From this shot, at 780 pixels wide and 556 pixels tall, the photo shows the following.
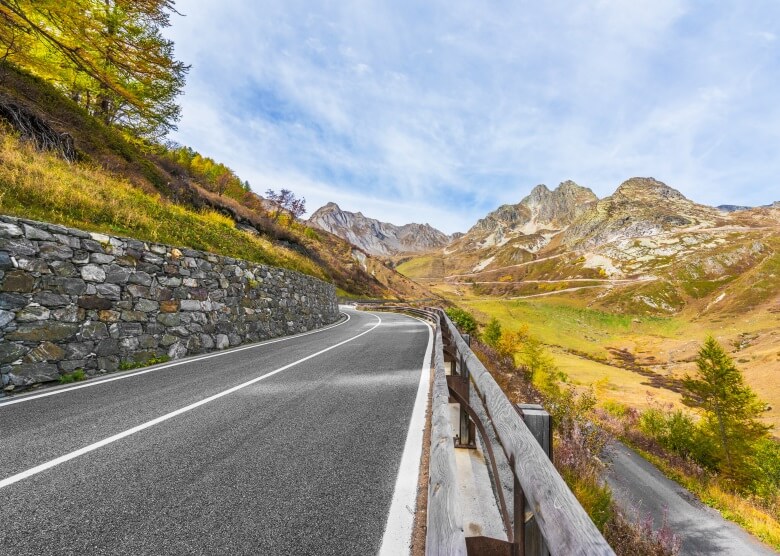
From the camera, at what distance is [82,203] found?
8.88 meters

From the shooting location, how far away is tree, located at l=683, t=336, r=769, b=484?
20.6 m

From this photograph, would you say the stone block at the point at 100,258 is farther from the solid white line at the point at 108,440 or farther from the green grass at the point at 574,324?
the green grass at the point at 574,324

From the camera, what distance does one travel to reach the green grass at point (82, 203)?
25.1ft

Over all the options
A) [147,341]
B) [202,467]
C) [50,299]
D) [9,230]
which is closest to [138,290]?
[147,341]

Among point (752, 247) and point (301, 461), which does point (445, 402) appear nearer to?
point (301, 461)

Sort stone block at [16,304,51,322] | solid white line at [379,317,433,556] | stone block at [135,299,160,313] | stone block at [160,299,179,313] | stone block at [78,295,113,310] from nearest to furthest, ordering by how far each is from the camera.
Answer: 1. solid white line at [379,317,433,556]
2. stone block at [16,304,51,322]
3. stone block at [78,295,113,310]
4. stone block at [135,299,160,313]
5. stone block at [160,299,179,313]

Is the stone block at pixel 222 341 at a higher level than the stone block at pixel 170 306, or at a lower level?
lower

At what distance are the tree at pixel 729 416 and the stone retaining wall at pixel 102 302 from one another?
27.6 m

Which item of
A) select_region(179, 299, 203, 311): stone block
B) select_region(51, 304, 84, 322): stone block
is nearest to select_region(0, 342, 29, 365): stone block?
select_region(51, 304, 84, 322): stone block

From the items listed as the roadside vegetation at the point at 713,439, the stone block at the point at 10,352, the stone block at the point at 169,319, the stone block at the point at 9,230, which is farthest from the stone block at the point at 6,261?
the roadside vegetation at the point at 713,439

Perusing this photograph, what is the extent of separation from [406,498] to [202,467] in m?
1.94

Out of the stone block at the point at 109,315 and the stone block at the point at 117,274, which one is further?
the stone block at the point at 117,274

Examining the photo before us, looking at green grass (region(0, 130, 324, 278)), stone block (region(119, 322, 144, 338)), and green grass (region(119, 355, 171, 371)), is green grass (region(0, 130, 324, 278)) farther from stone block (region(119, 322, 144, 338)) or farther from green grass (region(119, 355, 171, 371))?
green grass (region(119, 355, 171, 371))

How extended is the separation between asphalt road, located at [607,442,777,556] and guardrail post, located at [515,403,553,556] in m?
10.1
